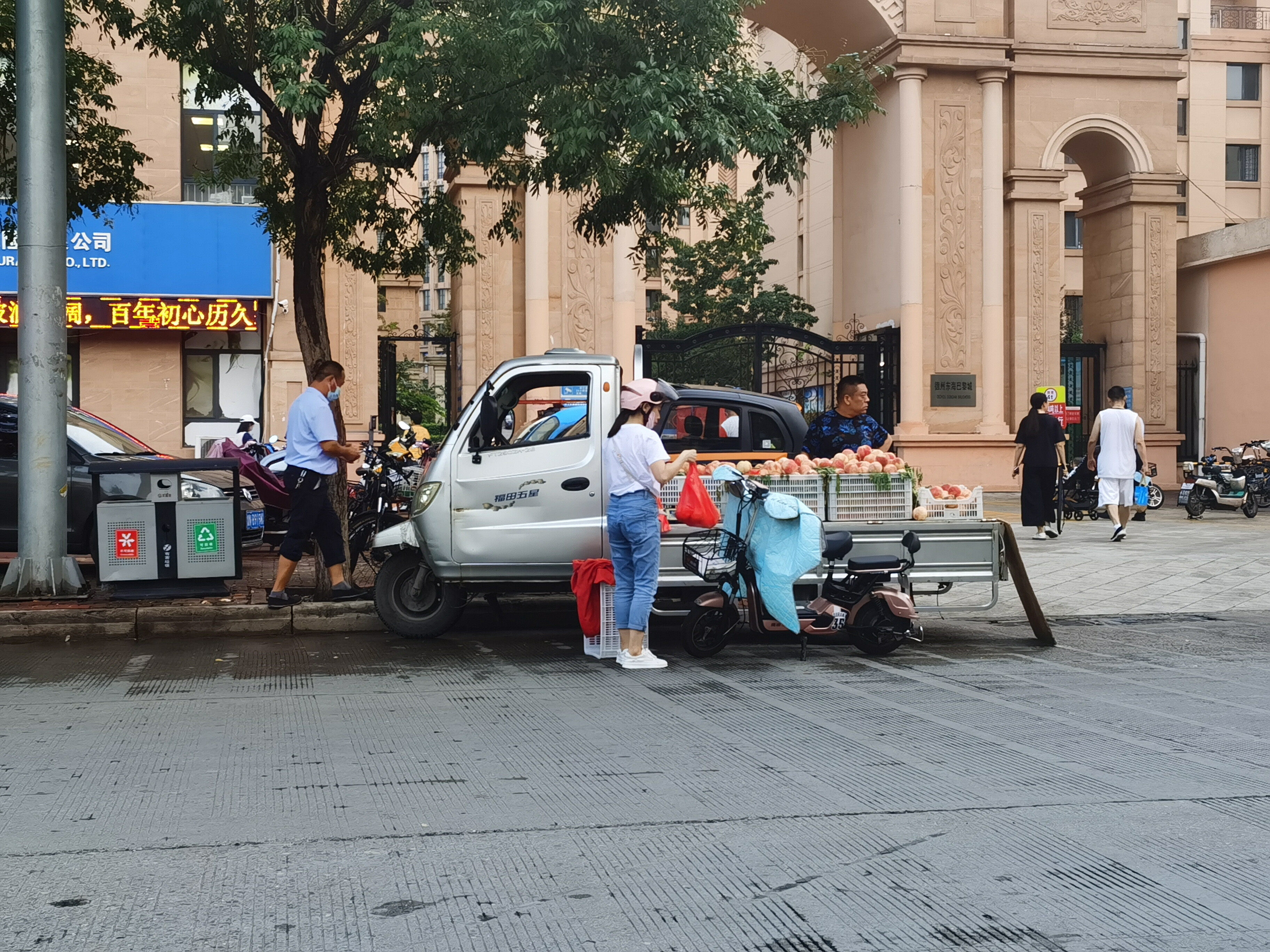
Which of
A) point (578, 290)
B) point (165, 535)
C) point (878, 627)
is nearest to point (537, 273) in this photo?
point (578, 290)

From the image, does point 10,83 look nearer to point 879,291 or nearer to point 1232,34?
point 879,291

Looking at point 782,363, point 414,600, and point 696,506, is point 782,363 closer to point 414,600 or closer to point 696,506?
point 414,600

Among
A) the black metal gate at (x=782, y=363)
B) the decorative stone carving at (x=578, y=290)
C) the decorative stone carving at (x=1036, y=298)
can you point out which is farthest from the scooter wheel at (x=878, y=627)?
the decorative stone carving at (x=1036, y=298)

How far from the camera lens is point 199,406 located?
24.1 metres

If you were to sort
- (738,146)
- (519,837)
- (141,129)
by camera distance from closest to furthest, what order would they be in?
1. (519,837)
2. (738,146)
3. (141,129)

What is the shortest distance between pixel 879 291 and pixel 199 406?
14.1 m

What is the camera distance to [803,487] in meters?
10.0

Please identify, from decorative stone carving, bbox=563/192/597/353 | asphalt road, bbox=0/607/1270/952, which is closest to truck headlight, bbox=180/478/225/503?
asphalt road, bbox=0/607/1270/952

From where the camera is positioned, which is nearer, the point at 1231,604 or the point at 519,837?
the point at 519,837

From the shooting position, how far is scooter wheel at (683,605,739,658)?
9.49 metres

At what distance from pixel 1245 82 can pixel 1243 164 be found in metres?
3.53

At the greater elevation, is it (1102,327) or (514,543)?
(1102,327)

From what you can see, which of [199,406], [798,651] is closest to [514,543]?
[798,651]

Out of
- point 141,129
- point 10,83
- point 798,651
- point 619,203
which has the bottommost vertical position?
point 798,651
